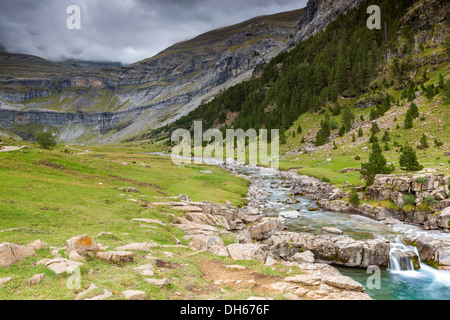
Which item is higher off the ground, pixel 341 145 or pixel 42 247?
pixel 341 145

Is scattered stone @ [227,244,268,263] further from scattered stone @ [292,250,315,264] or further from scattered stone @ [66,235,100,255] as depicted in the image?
scattered stone @ [66,235,100,255]

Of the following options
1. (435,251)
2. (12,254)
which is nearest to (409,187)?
(435,251)

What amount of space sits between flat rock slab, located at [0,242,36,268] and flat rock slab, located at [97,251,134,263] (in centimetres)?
325

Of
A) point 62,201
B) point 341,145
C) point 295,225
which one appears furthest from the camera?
point 341,145

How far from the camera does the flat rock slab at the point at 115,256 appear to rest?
1334 centimetres

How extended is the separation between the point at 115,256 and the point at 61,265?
2.74 meters

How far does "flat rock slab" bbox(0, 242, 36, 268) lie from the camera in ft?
36.9

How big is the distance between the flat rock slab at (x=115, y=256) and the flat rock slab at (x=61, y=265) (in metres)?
1.54

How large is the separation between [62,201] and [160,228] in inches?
429

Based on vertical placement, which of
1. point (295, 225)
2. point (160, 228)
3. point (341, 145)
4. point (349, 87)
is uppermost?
point (349, 87)
